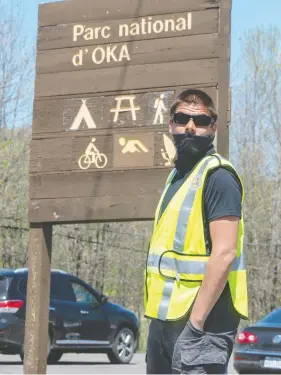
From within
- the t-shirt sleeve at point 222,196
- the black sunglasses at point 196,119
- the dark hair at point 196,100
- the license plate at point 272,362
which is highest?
the dark hair at point 196,100

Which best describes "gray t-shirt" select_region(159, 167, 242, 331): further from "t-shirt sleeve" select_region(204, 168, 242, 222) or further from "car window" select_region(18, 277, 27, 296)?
"car window" select_region(18, 277, 27, 296)

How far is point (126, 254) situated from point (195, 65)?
118ft

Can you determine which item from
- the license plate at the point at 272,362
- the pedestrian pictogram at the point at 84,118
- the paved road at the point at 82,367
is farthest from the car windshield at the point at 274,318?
the pedestrian pictogram at the point at 84,118

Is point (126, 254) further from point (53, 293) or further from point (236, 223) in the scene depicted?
point (236, 223)

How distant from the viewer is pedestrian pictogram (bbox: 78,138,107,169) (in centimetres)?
A: 998

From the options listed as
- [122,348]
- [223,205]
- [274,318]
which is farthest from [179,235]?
[122,348]

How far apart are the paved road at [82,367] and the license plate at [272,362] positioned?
3.13 metres

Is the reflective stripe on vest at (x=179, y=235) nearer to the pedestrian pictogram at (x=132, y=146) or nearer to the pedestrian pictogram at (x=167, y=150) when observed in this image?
the pedestrian pictogram at (x=167, y=150)

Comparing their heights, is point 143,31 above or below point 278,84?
below

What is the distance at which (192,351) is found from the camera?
426cm

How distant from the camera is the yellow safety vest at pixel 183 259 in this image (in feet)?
14.4

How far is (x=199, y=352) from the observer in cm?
427

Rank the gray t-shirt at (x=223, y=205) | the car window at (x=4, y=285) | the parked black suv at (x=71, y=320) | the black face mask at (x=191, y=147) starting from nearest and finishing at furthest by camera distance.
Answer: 1. the gray t-shirt at (x=223, y=205)
2. the black face mask at (x=191, y=147)
3. the parked black suv at (x=71, y=320)
4. the car window at (x=4, y=285)

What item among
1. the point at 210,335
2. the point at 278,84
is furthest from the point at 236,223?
the point at 278,84
